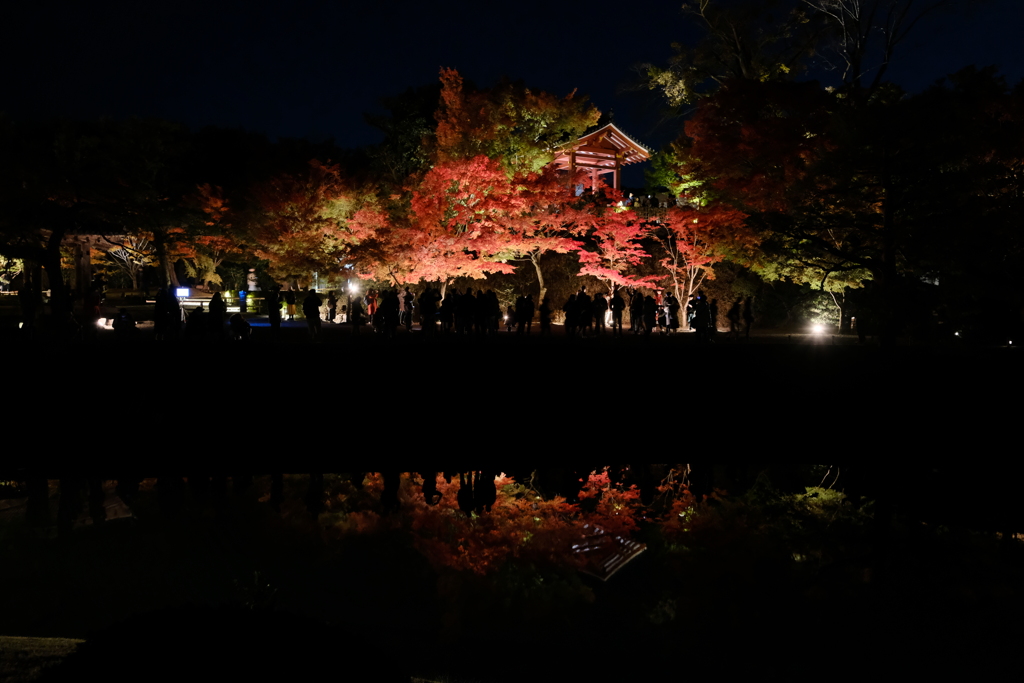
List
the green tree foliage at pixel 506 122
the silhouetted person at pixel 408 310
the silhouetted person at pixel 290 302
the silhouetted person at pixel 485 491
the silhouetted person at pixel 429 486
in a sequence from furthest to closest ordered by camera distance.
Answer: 1. the silhouetted person at pixel 290 302
2. the green tree foliage at pixel 506 122
3. the silhouetted person at pixel 408 310
4. the silhouetted person at pixel 429 486
5. the silhouetted person at pixel 485 491

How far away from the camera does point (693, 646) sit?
5.37m

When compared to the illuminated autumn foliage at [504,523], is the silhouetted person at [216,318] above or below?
above

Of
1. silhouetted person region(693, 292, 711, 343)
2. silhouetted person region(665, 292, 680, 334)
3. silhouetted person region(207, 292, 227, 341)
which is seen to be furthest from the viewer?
silhouetted person region(665, 292, 680, 334)

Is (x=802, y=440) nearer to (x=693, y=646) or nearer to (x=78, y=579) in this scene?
(x=693, y=646)

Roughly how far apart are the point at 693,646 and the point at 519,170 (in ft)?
64.3

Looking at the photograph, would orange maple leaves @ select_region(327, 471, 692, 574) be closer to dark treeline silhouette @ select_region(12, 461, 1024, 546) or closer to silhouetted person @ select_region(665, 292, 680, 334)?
dark treeline silhouette @ select_region(12, 461, 1024, 546)

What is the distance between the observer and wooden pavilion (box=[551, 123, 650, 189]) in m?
30.9

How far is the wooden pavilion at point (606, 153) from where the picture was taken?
30906 mm

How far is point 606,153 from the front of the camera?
1257 inches

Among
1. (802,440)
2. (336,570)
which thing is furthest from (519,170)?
(336,570)

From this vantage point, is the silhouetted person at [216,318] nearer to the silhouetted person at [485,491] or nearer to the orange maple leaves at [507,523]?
the orange maple leaves at [507,523]

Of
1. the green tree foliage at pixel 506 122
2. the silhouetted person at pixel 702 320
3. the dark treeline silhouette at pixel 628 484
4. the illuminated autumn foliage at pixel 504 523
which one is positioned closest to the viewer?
the illuminated autumn foliage at pixel 504 523

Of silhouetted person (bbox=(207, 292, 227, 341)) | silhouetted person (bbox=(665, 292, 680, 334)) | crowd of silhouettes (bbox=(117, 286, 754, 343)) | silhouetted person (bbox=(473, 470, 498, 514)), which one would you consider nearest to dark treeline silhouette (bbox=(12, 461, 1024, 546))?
silhouetted person (bbox=(473, 470, 498, 514))

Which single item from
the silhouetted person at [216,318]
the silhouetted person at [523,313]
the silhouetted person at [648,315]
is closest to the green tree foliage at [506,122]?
the silhouetted person at [523,313]
